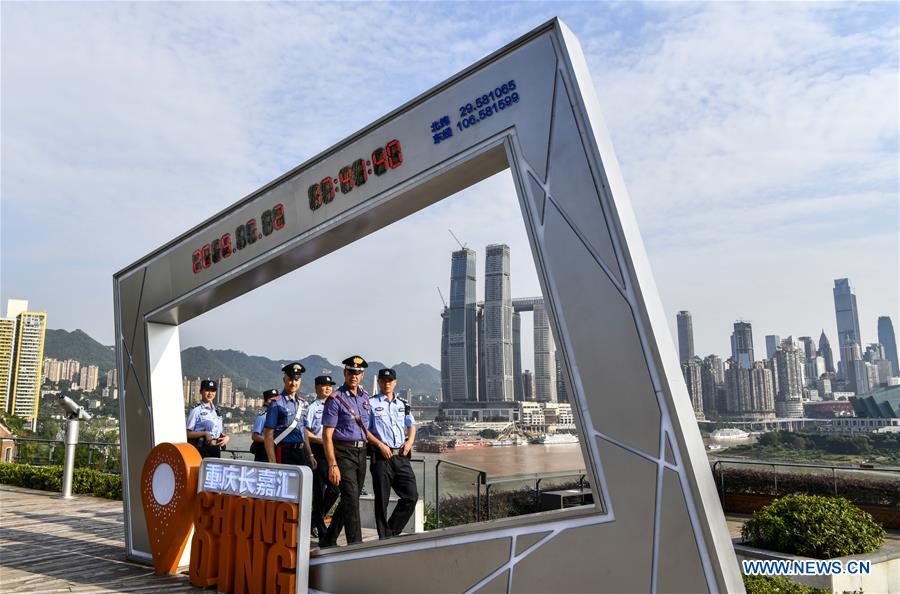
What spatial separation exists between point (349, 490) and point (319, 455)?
4.53ft

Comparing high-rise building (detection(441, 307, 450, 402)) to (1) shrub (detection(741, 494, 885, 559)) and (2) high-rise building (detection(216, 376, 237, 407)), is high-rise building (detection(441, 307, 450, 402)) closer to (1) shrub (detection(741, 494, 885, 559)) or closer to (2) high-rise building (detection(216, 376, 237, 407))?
(1) shrub (detection(741, 494, 885, 559))

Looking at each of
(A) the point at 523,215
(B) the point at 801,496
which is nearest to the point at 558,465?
(A) the point at 523,215

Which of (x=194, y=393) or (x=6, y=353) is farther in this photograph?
(x=6, y=353)

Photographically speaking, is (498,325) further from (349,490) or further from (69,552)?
(69,552)

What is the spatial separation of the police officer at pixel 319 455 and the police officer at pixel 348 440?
83 cm

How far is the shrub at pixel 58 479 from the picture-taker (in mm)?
10969

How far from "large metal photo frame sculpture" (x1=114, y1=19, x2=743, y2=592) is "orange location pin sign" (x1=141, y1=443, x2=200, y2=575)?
4.55 ft

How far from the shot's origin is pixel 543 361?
477 centimetres

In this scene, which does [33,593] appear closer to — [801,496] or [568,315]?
[568,315]

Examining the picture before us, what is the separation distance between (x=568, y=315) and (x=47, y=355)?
166ft

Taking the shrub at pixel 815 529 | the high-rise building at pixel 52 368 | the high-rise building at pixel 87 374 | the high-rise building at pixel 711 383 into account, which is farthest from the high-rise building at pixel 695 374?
the high-rise building at pixel 52 368

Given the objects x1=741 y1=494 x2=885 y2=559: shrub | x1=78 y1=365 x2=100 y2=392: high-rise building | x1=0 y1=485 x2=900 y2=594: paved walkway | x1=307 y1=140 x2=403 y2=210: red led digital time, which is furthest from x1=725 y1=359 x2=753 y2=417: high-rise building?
x1=78 y1=365 x2=100 y2=392: high-rise building

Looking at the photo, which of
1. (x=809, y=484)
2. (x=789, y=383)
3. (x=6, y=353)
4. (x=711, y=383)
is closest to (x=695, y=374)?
(x=711, y=383)

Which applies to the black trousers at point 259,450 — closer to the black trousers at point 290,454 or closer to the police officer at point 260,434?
the police officer at point 260,434
